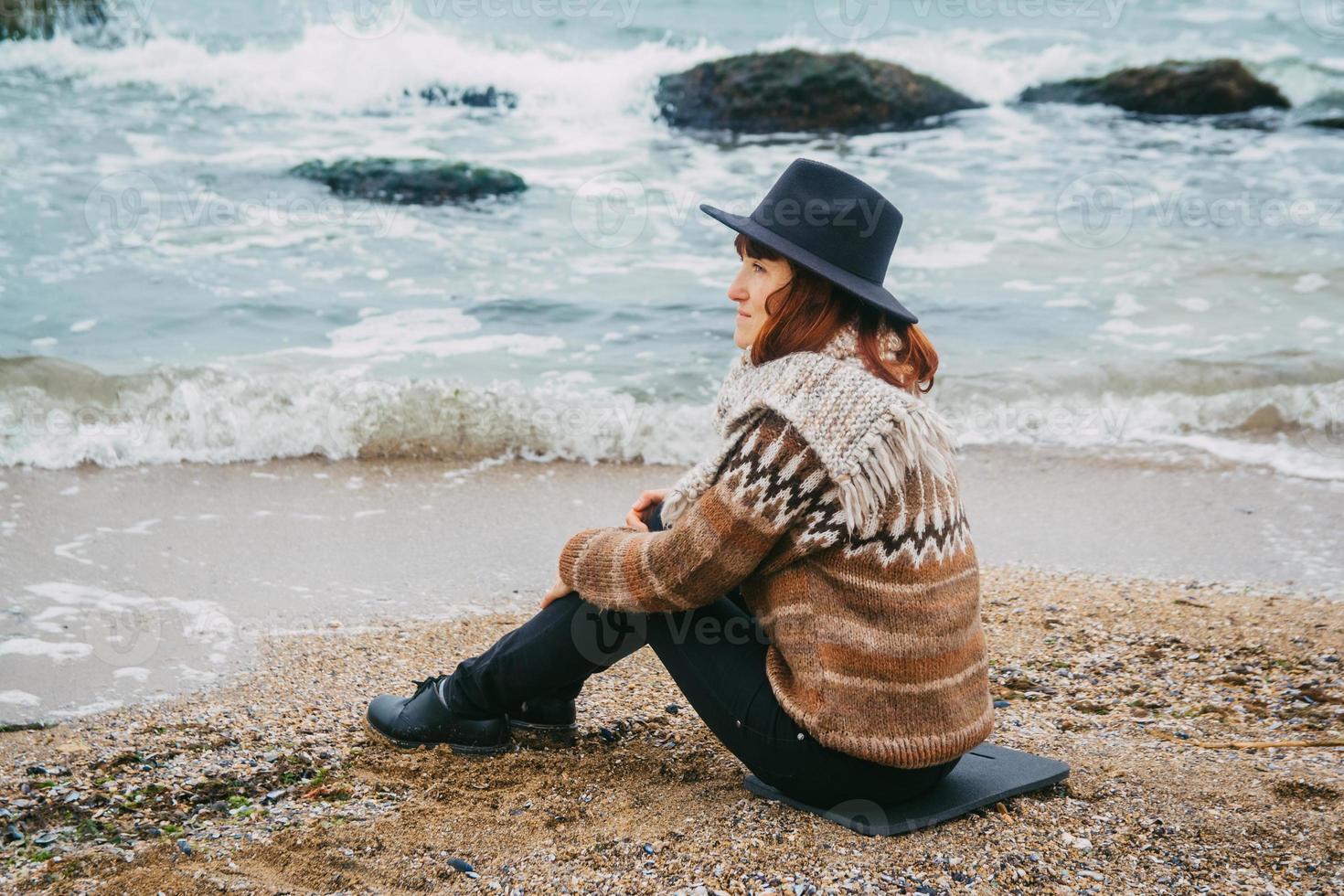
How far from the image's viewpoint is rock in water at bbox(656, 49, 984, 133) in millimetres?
14547

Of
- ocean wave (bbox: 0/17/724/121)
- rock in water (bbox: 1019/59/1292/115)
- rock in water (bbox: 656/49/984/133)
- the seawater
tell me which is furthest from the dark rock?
rock in water (bbox: 1019/59/1292/115)

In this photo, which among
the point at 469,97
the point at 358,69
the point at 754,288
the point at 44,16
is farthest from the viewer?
the point at 44,16

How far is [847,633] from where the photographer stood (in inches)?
A: 99.8

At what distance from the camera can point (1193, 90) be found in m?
15.3

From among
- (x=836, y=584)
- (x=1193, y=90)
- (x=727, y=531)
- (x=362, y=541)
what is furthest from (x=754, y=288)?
(x=1193, y=90)

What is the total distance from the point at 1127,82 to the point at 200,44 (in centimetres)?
1246

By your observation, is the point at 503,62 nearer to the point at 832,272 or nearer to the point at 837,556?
the point at 832,272

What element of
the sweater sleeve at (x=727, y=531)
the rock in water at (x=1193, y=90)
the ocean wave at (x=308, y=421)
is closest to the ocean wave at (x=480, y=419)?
the ocean wave at (x=308, y=421)

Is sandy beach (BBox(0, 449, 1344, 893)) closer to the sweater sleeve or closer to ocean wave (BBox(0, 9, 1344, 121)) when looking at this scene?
the sweater sleeve

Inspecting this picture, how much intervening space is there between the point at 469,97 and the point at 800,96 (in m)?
4.50

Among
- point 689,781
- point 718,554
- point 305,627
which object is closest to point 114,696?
point 305,627

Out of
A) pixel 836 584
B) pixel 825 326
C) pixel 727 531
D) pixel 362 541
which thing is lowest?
pixel 362 541

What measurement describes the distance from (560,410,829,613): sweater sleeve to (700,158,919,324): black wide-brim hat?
0.35 m

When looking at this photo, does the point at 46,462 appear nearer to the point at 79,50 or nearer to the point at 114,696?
the point at 114,696
